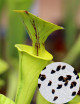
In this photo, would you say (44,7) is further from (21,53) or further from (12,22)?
(21,53)

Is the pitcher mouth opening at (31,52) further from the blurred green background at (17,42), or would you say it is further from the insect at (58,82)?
the blurred green background at (17,42)

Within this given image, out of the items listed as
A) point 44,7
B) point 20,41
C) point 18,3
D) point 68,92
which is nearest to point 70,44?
point 20,41

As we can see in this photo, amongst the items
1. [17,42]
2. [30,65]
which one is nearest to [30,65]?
[30,65]

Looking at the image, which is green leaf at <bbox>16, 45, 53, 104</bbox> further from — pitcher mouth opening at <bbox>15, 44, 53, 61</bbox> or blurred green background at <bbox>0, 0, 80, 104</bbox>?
blurred green background at <bbox>0, 0, 80, 104</bbox>

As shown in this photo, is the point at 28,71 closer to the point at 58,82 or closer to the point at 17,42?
the point at 58,82

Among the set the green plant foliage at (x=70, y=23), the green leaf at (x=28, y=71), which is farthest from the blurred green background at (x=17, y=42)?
the green leaf at (x=28, y=71)

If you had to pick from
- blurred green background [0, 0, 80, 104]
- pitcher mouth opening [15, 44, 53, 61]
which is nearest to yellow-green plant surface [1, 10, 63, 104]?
pitcher mouth opening [15, 44, 53, 61]
